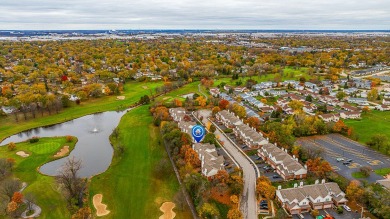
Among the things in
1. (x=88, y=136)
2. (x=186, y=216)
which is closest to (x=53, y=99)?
(x=88, y=136)

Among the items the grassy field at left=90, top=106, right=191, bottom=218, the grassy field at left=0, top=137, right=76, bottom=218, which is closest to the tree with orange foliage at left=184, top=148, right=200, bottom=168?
the grassy field at left=90, top=106, right=191, bottom=218

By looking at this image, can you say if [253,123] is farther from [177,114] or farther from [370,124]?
[370,124]

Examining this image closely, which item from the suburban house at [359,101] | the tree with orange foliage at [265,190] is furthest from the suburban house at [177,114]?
the suburban house at [359,101]

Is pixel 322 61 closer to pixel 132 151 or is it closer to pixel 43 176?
pixel 132 151

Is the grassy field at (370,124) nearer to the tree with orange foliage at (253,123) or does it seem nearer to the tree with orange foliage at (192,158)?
the tree with orange foliage at (253,123)

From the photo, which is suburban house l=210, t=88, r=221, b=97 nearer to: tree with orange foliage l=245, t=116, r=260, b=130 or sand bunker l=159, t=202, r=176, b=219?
tree with orange foliage l=245, t=116, r=260, b=130

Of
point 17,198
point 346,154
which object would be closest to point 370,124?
point 346,154
